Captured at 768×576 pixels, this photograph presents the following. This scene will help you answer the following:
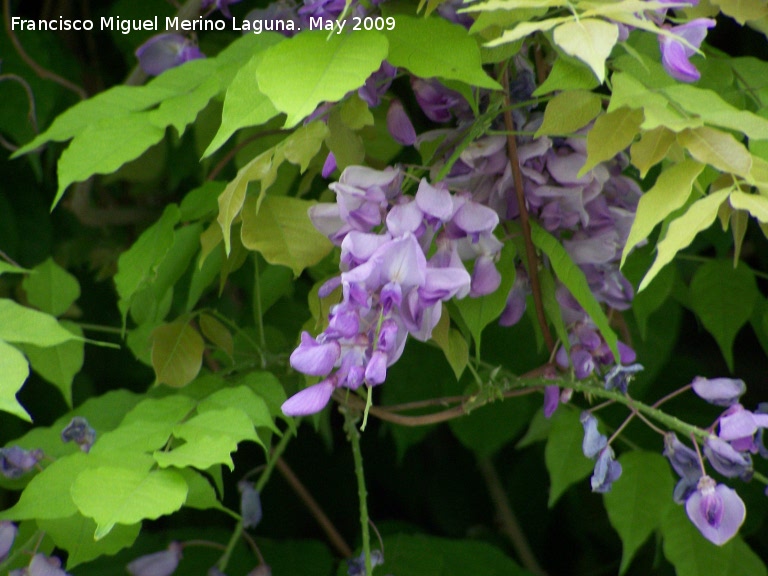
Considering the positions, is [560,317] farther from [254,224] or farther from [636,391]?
[636,391]

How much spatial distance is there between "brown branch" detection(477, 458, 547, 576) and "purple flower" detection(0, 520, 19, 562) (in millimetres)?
811

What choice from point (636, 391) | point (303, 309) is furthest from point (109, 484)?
point (636, 391)

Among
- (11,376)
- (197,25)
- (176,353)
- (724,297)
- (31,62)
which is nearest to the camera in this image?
(11,376)

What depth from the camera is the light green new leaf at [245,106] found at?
0.59 metres

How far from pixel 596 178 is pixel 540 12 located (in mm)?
173

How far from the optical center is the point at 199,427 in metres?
0.66

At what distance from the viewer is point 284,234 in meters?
0.70

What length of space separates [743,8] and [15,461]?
667mm

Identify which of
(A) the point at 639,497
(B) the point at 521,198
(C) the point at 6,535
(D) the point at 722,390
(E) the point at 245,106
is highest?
(E) the point at 245,106

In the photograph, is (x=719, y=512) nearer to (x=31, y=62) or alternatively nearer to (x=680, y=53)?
(x=680, y=53)

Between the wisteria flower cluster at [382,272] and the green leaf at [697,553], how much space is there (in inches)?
14.0

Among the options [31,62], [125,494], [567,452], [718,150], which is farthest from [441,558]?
[31,62]

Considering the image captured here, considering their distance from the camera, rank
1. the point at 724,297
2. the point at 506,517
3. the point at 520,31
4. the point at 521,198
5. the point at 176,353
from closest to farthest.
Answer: the point at 520,31 → the point at 521,198 → the point at 176,353 → the point at 724,297 → the point at 506,517

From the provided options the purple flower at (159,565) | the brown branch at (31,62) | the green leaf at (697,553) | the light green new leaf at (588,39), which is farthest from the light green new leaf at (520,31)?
the brown branch at (31,62)
